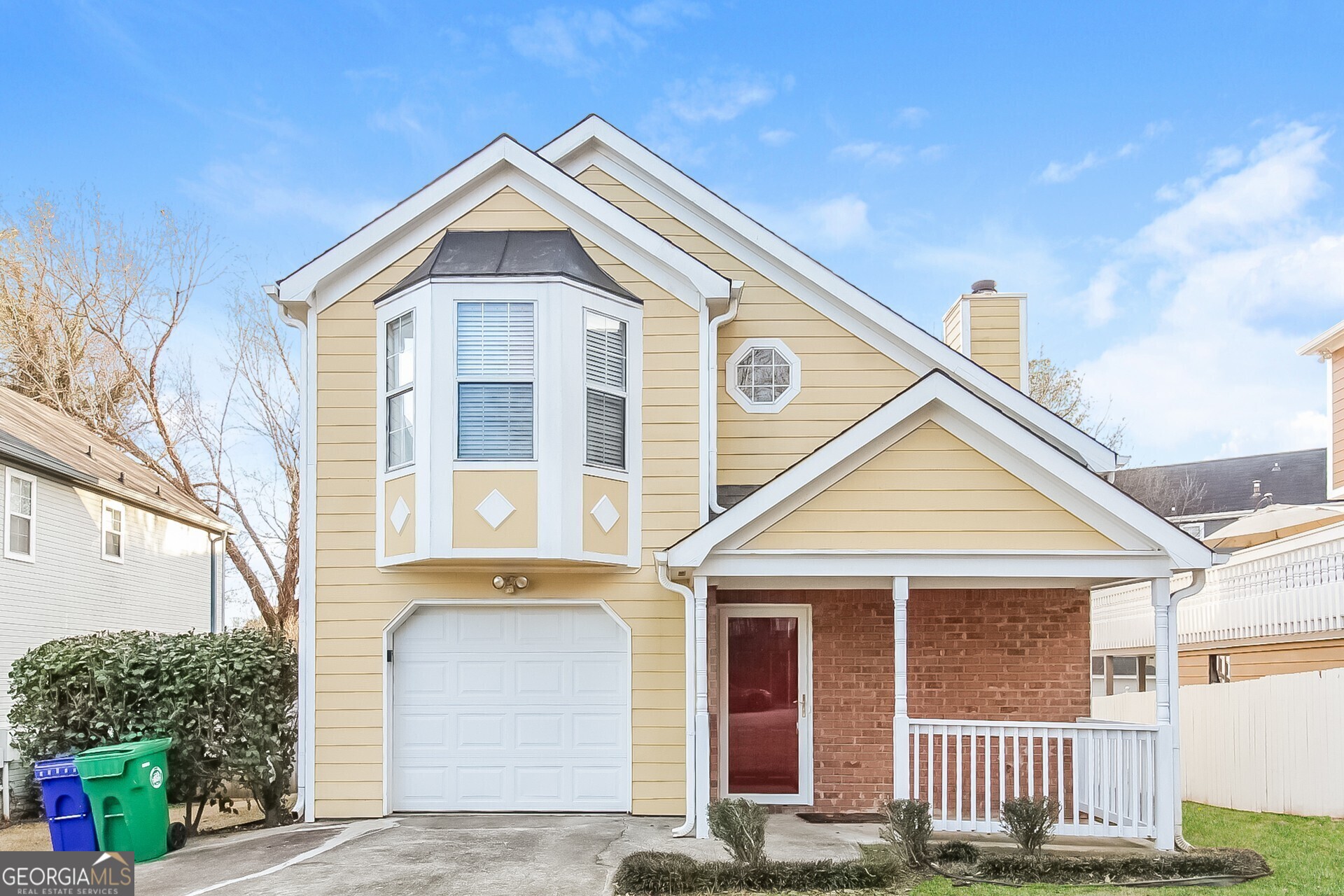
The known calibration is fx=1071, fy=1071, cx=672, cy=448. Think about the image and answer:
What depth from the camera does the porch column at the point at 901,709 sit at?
28.5 ft

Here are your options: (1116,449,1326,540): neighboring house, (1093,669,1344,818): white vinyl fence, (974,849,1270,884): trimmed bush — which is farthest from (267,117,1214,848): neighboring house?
(1116,449,1326,540): neighboring house

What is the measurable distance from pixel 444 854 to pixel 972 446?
5.53 metres

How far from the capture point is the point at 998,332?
12.8 meters

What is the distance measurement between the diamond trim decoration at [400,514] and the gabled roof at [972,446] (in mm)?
2640

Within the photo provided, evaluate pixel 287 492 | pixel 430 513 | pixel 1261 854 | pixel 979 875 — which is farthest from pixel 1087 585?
pixel 287 492

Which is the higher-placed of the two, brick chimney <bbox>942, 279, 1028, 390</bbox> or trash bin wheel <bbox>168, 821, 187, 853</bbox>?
brick chimney <bbox>942, 279, 1028, 390</bbox>

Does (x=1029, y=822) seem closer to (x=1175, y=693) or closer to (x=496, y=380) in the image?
(x=1175, y=693)

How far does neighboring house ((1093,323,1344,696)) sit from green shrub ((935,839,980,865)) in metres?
3.52

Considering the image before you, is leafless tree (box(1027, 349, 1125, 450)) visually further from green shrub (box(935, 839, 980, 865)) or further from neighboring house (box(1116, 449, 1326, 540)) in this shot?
green shrub (box(935, 839, 980, 865))

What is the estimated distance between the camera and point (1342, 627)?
1383cm

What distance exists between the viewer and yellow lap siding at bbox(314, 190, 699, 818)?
33.8 feet

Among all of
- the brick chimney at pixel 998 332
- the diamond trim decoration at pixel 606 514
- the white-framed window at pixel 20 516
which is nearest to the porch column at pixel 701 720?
the diamond trim decoration at pixel 606 514

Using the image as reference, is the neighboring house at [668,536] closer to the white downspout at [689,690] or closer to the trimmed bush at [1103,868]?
the white downspout at [689,690]

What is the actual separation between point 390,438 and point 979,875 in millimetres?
6515
